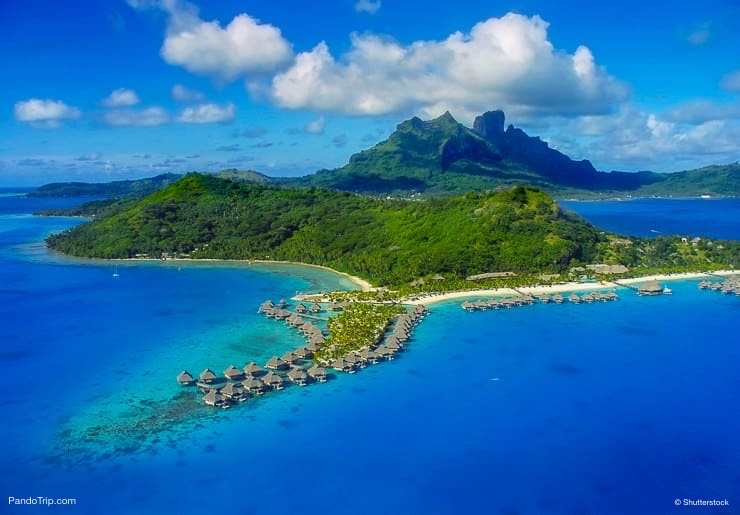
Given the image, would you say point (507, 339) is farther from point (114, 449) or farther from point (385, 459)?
point (114, 449)

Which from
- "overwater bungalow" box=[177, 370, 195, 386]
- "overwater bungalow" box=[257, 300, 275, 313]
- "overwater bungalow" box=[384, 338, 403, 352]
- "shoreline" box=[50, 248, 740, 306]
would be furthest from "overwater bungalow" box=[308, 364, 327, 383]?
"shoreline" box=[50, 248, 740, 306]

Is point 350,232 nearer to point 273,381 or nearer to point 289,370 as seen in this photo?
point 289,370

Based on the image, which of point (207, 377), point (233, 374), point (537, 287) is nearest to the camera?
point (207, 377)

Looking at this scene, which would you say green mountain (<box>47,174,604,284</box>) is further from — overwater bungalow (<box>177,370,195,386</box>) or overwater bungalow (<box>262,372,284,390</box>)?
overwater bungalow (<box>177,370,195,386</box>)

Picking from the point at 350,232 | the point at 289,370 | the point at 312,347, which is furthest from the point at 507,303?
the point at 350,232

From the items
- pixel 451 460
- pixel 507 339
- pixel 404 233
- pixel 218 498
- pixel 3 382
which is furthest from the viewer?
pixel 404 233

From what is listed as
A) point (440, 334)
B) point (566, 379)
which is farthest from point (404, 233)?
point (566, 379)
